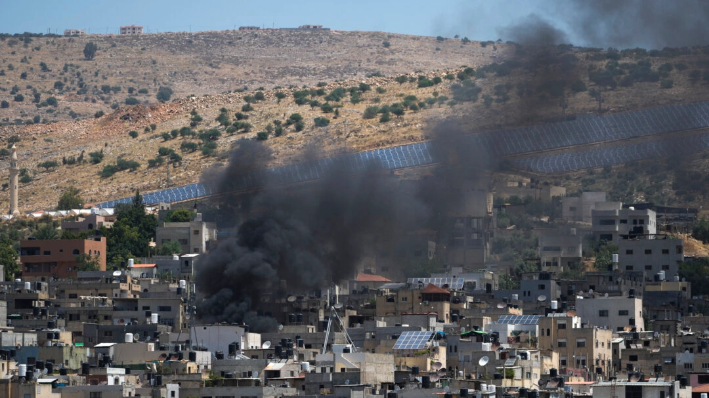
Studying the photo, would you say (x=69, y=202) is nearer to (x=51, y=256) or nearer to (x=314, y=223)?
(x=51, y=256)

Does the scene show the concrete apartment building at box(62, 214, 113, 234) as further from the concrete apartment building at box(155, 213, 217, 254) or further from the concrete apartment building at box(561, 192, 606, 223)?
the concrete apartment building at box(561, 192, 606, 223)

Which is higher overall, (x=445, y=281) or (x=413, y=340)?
(x=445, y=281)

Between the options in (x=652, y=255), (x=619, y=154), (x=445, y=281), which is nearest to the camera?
(x=445, y=281)

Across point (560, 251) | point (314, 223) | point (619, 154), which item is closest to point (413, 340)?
point (314, 223)

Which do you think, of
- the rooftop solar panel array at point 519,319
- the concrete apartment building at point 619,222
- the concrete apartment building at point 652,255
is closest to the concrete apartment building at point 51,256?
the concrete apartment building at point 652,255

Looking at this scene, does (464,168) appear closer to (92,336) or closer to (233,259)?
(233,259)

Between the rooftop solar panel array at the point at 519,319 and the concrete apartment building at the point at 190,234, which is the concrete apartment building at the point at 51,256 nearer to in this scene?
the concrete apartment building at the point at 190,234

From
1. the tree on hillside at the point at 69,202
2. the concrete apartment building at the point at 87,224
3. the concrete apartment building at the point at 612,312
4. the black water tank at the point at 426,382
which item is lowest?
the black water tank at the point at 426,382
